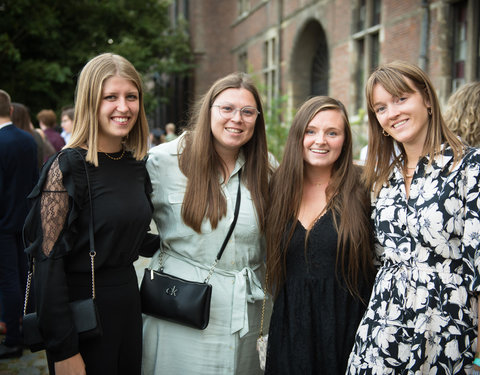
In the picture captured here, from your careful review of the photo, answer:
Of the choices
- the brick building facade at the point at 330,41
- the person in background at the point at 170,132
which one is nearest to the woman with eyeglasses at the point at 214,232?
the brick building facade at the point at 330,41

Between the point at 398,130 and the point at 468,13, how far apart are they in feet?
23.3

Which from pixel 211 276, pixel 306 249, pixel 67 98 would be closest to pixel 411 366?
pixel 306 249

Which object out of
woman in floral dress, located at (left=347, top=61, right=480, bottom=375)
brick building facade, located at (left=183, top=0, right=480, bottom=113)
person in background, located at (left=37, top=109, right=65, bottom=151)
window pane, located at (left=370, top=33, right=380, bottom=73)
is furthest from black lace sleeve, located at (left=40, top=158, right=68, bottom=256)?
window pane, located at (left=370, top=33, right=380, bottom=73)

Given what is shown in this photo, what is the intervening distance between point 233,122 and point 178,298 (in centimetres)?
102

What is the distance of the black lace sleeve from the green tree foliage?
11.5 m

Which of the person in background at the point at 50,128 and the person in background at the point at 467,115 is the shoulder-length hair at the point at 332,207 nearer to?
the person in background at the point at 467,115

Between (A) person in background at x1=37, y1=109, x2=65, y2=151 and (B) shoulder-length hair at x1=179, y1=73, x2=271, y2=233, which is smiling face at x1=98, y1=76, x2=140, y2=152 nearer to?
(B) shoulder-length hair at x1=179, y1=73, x2=271, y2=233

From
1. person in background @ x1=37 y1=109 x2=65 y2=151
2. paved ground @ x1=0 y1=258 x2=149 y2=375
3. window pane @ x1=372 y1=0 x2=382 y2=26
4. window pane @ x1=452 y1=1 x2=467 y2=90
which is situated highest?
window pane @ x1=372 y1=0 x2=382 y2=26

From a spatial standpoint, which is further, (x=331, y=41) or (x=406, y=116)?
(x=331, y=41)

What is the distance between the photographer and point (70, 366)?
6.88 feet

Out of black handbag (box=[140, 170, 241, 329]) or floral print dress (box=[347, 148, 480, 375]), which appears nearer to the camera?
floral print dress (box=[347, 148, 480, 375])

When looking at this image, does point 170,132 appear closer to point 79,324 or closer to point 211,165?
point 211,165

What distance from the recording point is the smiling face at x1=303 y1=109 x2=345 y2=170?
2732mm

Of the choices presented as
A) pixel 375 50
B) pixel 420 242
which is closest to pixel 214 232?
pixel 420 242
